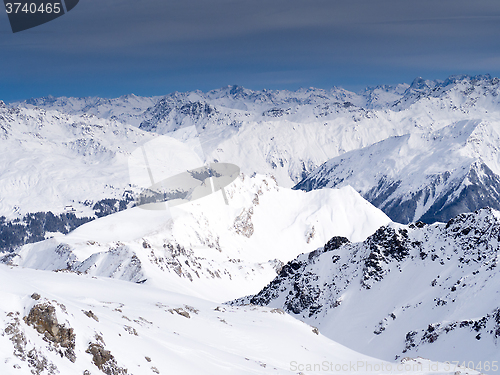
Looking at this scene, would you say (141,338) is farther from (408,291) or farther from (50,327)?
(408,291)

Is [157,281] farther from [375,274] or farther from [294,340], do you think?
[294,340]

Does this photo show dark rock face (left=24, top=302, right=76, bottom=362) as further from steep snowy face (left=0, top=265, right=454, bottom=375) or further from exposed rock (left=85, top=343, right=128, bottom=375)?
exposed rock (left=85, top=343, right=128, bottom=375)

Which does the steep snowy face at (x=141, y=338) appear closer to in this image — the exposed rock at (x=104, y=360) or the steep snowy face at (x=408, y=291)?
the exposed rock at (x=104, y=360)

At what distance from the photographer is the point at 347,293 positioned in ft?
308

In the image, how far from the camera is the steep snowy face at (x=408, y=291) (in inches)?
2478

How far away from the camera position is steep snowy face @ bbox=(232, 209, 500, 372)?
206 ft

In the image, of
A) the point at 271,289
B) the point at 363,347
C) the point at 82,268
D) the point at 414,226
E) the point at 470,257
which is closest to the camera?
the point at 363,347

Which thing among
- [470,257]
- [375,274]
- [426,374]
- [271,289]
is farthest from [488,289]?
[271,289]

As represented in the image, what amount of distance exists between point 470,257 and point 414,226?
1856cm

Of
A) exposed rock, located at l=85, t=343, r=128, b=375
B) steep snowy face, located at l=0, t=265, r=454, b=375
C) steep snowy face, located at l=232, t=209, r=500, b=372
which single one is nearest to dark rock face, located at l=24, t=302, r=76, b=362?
steep snowy face, located at l=0, t=265, r=454, b=375

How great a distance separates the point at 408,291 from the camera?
279ft

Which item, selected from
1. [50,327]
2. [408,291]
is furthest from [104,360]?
[408,291]

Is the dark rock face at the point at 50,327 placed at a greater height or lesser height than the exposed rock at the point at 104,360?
greater

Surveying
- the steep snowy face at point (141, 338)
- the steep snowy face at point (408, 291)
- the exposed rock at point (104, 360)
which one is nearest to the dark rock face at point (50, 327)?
the steep snowy face at point (141, 338)
